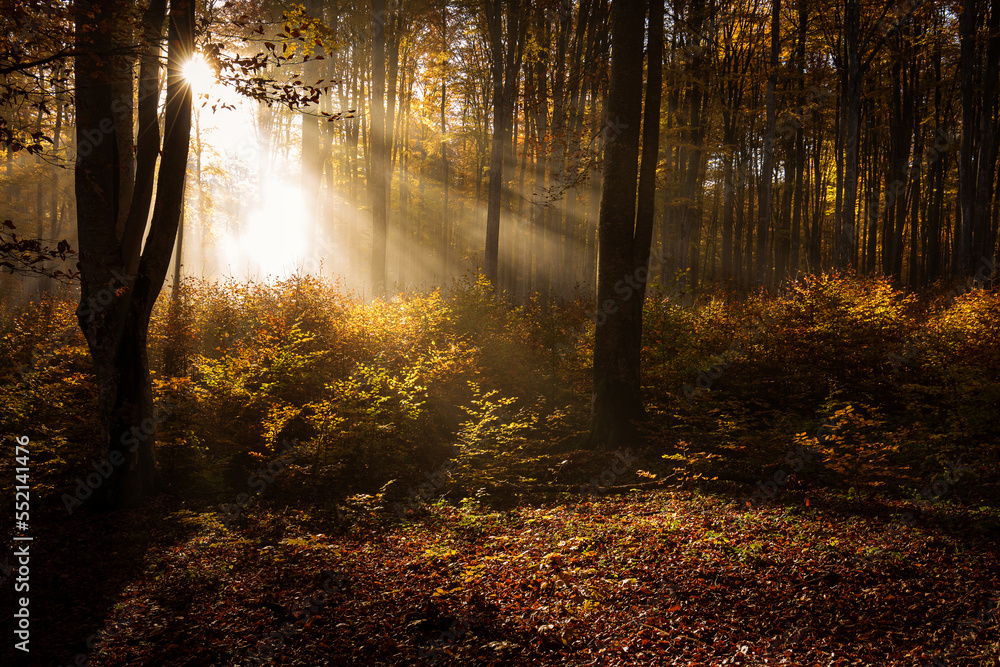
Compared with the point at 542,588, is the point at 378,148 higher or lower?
higher

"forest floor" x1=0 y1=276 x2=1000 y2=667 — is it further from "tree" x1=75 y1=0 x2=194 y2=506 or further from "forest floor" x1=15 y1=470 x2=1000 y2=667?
"tree" x1=75 y1=0 x2=194 y2=506

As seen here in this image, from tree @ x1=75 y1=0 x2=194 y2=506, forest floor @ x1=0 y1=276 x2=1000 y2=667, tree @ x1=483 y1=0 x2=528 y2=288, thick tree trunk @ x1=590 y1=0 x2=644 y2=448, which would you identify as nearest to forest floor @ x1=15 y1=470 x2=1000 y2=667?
forest floor @ x1=0 y1=276 x2=1000 y2=667

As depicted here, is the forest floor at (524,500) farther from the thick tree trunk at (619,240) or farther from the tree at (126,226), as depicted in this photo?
the thick tree trunk at (619,240)

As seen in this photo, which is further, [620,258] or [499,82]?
[499,82]

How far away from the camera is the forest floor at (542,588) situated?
347 centimetres

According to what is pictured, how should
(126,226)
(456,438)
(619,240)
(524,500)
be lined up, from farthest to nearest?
(456,438) → (619,240) → (524,500) → (126,226)

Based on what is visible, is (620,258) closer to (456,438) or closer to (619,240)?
(619,240)

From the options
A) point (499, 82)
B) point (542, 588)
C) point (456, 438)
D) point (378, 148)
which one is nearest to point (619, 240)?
point (456, 438)

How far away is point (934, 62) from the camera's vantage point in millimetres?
22422

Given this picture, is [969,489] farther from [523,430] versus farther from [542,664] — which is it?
[523,430]

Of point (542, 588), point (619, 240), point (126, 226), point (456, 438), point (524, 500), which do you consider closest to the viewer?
point (542, 588)

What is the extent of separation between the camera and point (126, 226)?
5.94m

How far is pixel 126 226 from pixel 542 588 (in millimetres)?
6012

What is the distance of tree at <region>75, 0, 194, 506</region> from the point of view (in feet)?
18.8
